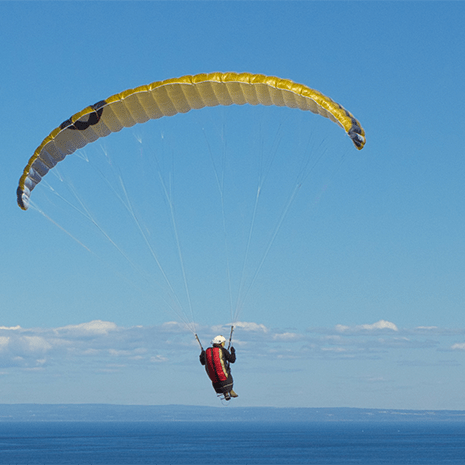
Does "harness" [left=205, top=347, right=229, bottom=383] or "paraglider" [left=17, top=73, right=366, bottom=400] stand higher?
"paraglider" [left=17, top=73, right=366, bottom=400]

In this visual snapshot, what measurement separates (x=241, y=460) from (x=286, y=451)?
74.4 ft

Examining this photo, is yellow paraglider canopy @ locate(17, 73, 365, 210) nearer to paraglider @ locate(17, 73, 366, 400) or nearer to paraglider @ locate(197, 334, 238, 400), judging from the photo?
paraglider @ locate(17, 73, 366, 400)

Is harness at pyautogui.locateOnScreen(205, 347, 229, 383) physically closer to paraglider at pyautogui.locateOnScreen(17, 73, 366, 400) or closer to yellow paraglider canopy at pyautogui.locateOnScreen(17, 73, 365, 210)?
paraglider at pyautogui.locateOnScreen(17, 73, 366, 400)

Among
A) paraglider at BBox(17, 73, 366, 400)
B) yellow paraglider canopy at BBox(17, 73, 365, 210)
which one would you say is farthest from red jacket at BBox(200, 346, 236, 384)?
yellow paraglider canopy at BBox(17, 73, 365, 210)

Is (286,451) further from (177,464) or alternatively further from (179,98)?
(179,98)

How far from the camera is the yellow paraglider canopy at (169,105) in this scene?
48.3 feet

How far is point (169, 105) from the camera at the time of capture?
52.0 feet

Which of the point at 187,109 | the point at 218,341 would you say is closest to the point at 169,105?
the point at 187,109

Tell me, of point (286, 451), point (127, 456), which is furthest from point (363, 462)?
point (127, 456)

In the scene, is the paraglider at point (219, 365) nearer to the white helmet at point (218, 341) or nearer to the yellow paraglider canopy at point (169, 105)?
the white helmet at point (218, 341)

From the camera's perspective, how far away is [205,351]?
14883mm

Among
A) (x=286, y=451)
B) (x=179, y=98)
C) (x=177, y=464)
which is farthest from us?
(x=286, y=451)

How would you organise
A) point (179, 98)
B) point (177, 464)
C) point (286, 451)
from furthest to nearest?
1. point (286, 451)
2. point (177, 464)
3. point (179, 98)

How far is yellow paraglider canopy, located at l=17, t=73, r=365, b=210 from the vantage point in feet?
48.3
